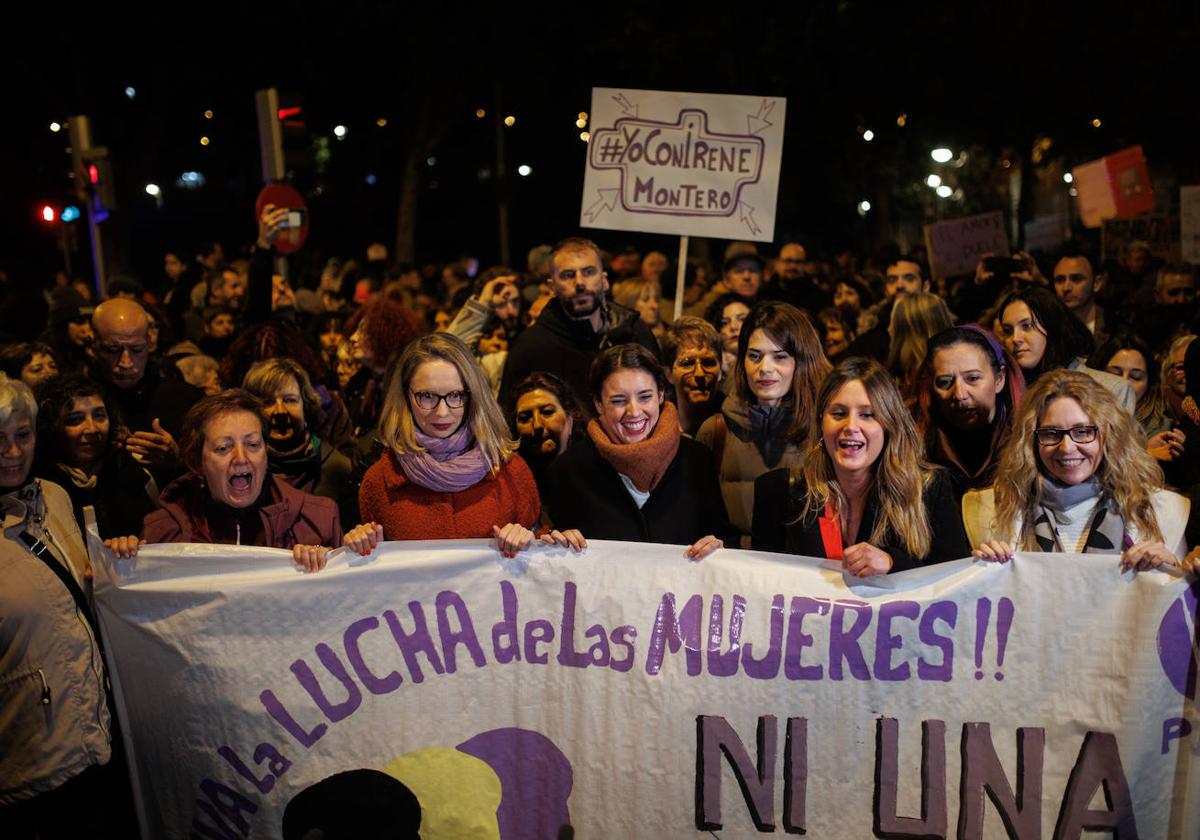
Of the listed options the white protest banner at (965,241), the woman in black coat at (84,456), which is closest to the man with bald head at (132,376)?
the woman in black coat at (84,456)

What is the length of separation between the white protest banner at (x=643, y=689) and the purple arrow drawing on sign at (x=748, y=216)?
12.6 ft

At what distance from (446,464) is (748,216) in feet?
12.3

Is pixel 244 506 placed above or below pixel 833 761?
above

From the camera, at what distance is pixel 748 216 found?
759 cm

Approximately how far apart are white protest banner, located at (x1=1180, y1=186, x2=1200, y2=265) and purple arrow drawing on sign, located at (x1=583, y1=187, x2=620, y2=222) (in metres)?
5.08

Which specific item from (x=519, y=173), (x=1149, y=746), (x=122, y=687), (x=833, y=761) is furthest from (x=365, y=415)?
(x=519, y=173)

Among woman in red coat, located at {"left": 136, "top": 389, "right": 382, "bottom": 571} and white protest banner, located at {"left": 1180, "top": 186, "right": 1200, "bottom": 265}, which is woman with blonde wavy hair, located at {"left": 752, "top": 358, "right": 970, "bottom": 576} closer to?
woman in red coat, located at {"left": 136, "top": 389, "right": 382, "bottom": 571}

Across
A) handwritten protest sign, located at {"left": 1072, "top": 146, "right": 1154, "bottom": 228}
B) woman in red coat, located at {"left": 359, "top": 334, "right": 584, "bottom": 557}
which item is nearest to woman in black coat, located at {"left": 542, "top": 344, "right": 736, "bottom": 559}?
woman in red coat, located at {"left": 359, "top": 334, "right": 584, "bottom": 557}

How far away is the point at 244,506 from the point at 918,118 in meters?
29.2

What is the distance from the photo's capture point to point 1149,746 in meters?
3.83

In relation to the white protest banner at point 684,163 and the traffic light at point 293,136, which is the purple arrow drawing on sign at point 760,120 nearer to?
the white protest banner at point 684,163

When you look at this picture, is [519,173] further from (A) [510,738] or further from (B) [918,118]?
(A) [510,738]

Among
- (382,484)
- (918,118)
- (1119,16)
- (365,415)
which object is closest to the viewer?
(382,484)

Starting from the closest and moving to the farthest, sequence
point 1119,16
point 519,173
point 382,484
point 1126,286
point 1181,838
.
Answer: point 1181,838 → point 382,484 → point 1126,286 → point 1119,16 → point 519,173
